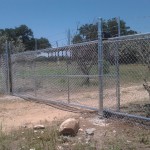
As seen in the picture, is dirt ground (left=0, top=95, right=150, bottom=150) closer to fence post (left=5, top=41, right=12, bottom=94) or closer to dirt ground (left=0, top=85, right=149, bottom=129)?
dirt ground (left=0, top=85, right=149, bottom=129)

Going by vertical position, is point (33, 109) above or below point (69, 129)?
below

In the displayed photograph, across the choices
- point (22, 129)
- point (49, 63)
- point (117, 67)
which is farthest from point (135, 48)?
point (49, 63)

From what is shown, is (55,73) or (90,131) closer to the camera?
(90,131)

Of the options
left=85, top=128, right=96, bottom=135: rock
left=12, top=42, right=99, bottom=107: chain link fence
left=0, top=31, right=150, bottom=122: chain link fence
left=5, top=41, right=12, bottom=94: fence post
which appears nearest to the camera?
left=85, top=128, right=96, bottom=135: rock

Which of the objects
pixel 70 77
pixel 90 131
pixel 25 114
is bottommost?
pixel 25 114

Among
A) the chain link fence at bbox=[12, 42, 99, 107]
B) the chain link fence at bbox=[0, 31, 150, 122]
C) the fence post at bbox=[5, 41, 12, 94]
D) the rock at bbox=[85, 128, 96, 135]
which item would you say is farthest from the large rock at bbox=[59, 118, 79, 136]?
the fence post at bbox=[5, 41, 12, 94]

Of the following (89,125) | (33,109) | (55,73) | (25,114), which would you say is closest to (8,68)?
(55,73)

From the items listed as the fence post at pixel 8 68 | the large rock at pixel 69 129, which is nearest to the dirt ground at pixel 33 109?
the fence post at pixel 8 68

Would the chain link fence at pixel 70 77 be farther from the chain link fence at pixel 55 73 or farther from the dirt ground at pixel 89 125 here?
the dirt ground at pixel 89 125

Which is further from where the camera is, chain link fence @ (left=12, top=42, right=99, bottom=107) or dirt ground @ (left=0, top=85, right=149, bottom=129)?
chain link fence @ (left=12, top=42, right=99, bottom=107)

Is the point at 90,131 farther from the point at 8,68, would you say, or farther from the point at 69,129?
the point at 8,68

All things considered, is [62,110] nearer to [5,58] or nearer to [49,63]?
[49,63]

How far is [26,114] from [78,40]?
27.5 feet

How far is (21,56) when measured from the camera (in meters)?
Result: 15.2
